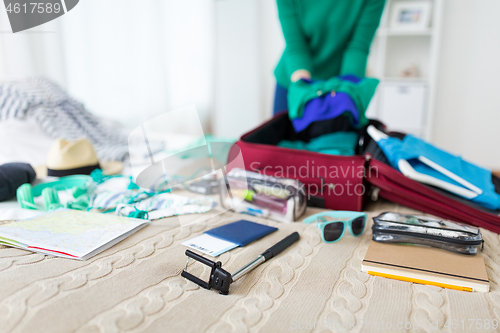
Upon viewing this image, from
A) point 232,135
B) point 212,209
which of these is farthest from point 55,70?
point 232,135

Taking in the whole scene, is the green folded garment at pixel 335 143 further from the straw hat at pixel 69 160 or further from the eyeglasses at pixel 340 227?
the straw hat at pixel 69 160

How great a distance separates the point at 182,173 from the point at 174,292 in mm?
440

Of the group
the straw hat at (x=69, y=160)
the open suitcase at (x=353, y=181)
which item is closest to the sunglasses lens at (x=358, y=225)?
the open suitcase at (x=353, y=181)

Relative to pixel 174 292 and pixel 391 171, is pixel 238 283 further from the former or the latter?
pixel 391 171

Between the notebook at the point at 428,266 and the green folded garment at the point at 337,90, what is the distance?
2.07 ft

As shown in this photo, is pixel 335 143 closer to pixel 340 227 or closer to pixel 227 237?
pixel 340 227

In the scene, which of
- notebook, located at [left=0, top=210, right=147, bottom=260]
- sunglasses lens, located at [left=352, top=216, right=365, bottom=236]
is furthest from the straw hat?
sunglasses lens, located at [left=352, top=216, right=365, bottom=236]

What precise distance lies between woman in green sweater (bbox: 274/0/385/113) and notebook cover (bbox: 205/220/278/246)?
84 centimetres

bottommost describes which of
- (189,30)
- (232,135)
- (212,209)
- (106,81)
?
(232,135)

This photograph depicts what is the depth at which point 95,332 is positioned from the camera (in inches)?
15.7

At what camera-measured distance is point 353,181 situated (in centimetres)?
86

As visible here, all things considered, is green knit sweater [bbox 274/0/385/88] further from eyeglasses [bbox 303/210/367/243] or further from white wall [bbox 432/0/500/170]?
white wall [bbox 432/0/500/170]

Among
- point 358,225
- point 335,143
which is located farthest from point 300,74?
point 358,225

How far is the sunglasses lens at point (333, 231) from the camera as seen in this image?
685mm
